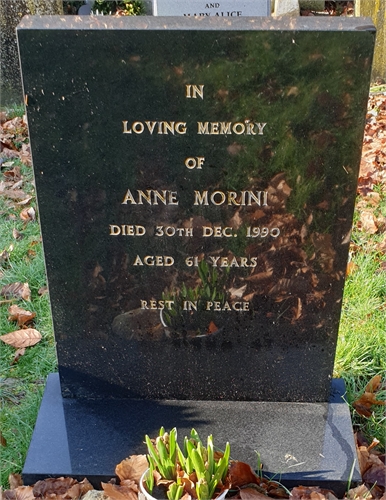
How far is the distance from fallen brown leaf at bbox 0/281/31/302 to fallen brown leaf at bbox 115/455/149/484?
4.69 ft

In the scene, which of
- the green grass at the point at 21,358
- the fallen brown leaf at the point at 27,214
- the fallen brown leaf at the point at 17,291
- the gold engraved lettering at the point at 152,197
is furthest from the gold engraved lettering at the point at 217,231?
the fallen brown leaf at the point at 27,214

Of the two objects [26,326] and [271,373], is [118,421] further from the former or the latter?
[26,326]

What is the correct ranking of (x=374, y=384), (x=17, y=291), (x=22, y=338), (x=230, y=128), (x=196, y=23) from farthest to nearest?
(x=17, y=291)
(x=22, y=338)
(x=374, y=384)
(x=230, y=128)
(x=196, y=23)

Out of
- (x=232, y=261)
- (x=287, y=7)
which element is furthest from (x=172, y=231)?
(x=287, y=7)

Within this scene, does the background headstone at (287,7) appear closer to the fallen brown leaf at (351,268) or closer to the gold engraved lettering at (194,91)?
the fallen brown leaf at (351,268)

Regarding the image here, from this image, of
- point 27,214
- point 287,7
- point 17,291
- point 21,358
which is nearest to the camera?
point 21,358

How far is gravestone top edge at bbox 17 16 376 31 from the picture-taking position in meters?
1.82

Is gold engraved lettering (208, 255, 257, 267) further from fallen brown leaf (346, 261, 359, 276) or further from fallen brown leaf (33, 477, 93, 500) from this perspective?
fallen brown leaf (346, 261, 359, 276)

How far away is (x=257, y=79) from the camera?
6.19 ft

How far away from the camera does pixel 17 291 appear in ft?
10.9

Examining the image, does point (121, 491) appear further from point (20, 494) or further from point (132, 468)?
point (20, 494)

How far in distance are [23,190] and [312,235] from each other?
2950 millimetres

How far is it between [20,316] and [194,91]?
1.71 metres

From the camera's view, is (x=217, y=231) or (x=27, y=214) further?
(x=27, y=214)
